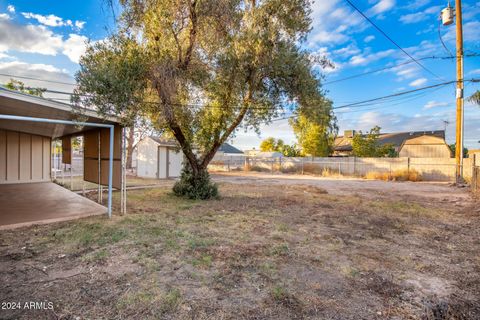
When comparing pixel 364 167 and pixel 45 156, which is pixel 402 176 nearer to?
pixel 364 167

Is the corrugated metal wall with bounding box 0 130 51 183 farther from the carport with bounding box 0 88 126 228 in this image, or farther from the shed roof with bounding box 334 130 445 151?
the shed roof with bounding box 334 130 445 151

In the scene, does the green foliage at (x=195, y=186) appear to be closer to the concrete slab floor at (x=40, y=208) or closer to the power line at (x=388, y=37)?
the concrete slab floor at (x=40, y=208)

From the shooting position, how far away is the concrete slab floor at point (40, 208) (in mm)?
5367

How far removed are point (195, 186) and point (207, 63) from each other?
3.94m

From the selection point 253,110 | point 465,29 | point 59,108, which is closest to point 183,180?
point 253,110

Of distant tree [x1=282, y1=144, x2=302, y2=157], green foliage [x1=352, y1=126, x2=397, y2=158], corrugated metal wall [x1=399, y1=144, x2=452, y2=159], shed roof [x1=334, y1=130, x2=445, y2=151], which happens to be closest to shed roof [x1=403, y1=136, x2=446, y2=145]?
corrugated metal wall [x1=399, y1=144, x2=452, y2=159]

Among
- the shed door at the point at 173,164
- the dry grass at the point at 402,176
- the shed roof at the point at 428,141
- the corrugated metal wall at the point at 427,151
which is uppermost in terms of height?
the shed roof at the point at 428,141

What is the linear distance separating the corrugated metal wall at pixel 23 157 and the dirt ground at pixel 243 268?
8.28 metres

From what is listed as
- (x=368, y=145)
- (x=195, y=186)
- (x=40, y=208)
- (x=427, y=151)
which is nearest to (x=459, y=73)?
(x=368, y=145)

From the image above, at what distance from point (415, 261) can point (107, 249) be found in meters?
4.54

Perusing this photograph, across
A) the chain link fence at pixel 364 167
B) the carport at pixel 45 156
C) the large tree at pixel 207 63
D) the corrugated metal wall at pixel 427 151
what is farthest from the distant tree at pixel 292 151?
the carport at pixel 45 156

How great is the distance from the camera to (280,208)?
7.47m

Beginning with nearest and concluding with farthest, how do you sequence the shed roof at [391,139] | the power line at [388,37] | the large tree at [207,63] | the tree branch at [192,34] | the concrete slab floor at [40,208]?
1. the concrete slab floor at [40,208]
2. the power line at [388,37]
3. the large tree at [207,63]
4. the tree branch at [192,34]
5. the shed roof at [391,139]

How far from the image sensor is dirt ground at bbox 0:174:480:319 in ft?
7.97
